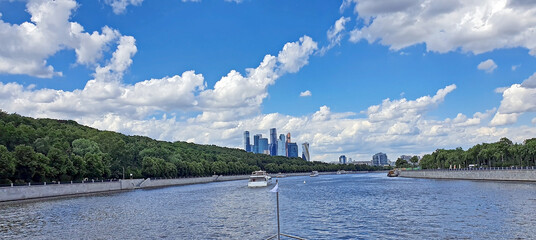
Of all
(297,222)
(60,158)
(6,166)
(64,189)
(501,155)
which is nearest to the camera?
(297,222)

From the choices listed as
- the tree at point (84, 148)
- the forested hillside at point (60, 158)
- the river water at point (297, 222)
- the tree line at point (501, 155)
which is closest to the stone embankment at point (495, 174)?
the tree line at point (501, 155)

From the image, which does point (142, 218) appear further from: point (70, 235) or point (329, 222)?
point (329, 222)

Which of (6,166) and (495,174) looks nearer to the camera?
(6,166)

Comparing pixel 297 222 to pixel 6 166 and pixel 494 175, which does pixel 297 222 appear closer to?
pixel 6 166

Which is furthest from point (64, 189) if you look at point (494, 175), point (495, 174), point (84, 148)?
point (494, 175)

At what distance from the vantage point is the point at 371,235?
1686 inches

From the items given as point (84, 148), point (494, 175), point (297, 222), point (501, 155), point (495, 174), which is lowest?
point (297, 222)

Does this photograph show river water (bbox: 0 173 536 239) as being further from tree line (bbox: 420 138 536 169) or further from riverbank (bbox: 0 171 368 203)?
tree line (bbox: 420 138 536 169)

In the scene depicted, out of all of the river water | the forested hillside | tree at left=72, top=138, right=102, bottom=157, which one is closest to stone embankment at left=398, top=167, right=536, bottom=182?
the river water

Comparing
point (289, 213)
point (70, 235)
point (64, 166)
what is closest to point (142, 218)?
point (70, 235)

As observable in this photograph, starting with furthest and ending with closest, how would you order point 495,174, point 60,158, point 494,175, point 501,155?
point 501,155
point 494,175
point 495,174
point 60,158

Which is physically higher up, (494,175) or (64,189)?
(64,189)

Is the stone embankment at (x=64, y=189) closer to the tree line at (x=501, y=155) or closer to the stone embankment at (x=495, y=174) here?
the stone embankment at (x=495, y=174)

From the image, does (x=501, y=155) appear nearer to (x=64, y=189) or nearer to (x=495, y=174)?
(x=495, y=174)
